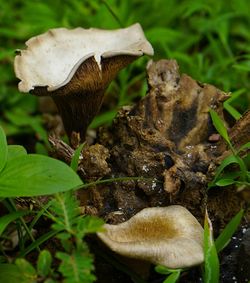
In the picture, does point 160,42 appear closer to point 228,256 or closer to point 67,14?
point 67,14

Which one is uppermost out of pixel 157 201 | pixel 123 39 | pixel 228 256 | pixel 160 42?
→ pixel 123 39

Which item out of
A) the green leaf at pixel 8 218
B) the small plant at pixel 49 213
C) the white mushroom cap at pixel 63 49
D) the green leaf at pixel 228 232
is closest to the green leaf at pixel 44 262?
the small plant at pixel 49 213

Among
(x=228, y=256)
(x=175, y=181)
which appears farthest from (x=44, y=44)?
(x=228, y=256)

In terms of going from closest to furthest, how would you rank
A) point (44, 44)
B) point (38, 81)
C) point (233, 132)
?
1. point (233, 132)
2. point (38, 81)
3. point (44, 44)

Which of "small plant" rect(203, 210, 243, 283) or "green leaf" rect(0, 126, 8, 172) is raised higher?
"green leaf" rect(0, 126, 8, 172)

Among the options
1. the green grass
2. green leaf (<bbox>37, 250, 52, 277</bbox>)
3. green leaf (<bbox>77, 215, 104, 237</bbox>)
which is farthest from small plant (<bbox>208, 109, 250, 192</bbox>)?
the green grass

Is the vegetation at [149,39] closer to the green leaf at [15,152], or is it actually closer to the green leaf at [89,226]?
the green leaf at [15,152]

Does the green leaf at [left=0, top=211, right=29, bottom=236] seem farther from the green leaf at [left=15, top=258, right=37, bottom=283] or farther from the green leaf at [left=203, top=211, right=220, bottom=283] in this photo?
the green leaf at [left=203, top=211, right=220, bottom=283]
